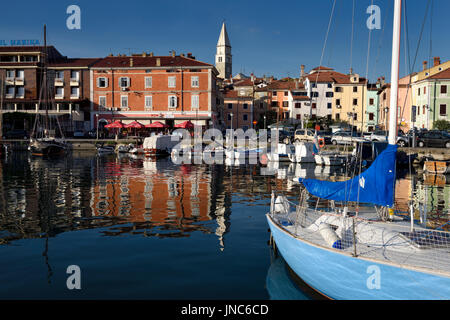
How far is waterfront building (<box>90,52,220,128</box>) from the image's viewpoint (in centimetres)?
6662

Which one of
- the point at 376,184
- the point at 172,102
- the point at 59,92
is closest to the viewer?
the point at 376,184

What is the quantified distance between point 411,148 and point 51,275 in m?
40.6

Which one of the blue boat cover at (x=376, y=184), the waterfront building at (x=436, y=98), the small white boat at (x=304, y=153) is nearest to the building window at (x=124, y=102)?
the small white boat at (x=304, y=153)

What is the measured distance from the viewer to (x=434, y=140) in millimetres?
44906

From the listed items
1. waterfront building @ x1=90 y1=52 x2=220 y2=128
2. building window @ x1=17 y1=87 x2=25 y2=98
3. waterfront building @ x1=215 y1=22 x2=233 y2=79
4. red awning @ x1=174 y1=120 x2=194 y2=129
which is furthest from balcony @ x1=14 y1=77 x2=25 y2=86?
waterfront building @ x1=215 y1=22 x2=233 y2=79

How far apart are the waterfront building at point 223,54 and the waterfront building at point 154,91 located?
9946 cm

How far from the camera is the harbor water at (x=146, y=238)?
998 cm

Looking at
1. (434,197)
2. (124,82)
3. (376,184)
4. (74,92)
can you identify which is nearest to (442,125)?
(434,197)

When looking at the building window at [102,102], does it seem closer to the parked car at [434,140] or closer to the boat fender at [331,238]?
the parked car at [434,140]

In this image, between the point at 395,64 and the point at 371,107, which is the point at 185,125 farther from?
the point at 395,64

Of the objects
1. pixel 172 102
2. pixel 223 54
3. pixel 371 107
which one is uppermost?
pixel 223 54

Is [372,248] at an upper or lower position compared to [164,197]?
upper

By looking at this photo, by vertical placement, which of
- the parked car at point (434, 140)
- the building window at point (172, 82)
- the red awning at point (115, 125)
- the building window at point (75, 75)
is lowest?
the parked car at point (434, 140)

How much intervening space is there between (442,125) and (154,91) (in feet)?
143
